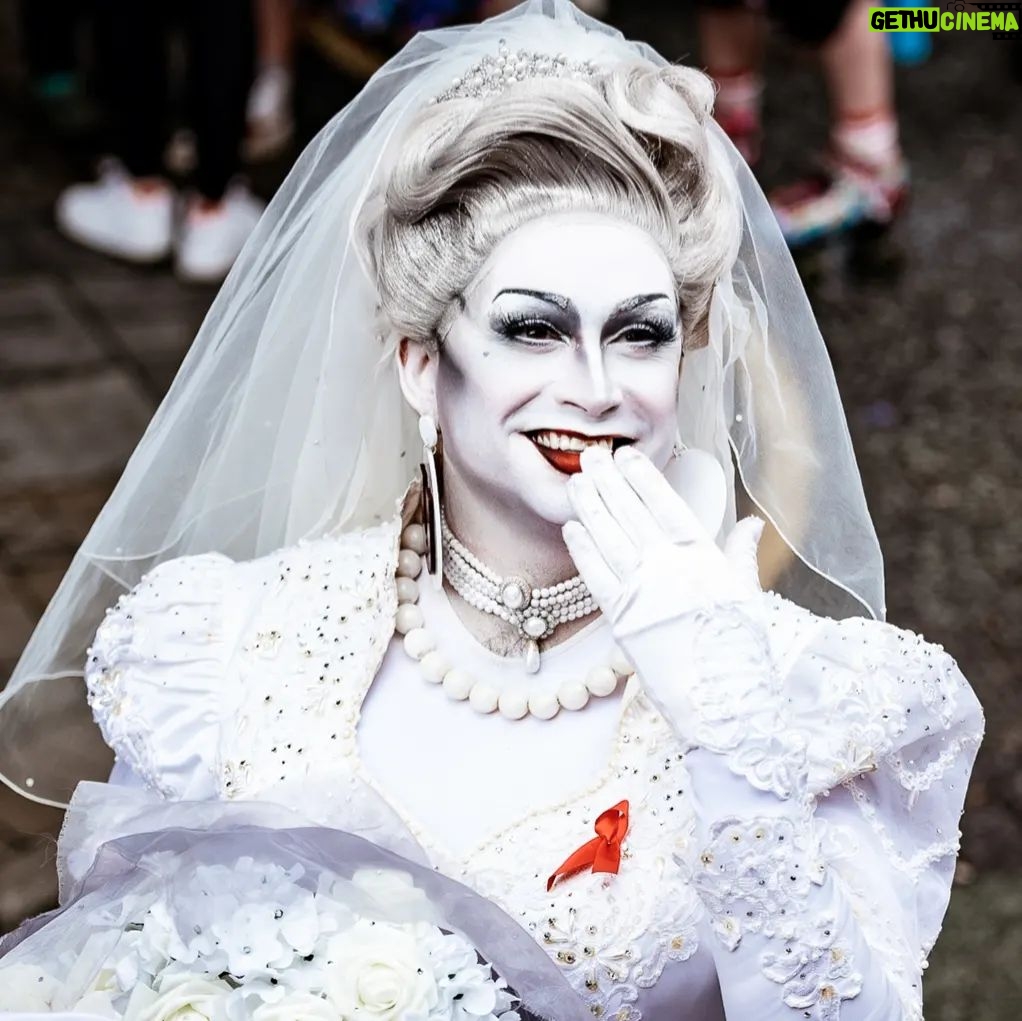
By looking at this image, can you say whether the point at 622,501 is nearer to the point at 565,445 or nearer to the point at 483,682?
the point at 565,445

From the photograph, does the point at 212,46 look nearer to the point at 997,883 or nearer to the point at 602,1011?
the point at 997,883

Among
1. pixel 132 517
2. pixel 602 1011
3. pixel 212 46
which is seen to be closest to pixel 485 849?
pixel 602 1011

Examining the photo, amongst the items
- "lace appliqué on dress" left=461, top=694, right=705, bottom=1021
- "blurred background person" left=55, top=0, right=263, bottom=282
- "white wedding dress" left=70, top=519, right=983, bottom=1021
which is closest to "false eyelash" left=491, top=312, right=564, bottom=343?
"white wedding dress" left=70, top=519, right=983, bottom=1021

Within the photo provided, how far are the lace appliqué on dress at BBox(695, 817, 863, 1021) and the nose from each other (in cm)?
47

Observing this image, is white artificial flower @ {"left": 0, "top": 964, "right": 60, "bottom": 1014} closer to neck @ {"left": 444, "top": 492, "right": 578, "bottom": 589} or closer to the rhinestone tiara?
neck @ {"left": 444, "top": 492, "right": 578, "bottom": 589}

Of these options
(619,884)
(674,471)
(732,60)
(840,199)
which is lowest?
(840,199)

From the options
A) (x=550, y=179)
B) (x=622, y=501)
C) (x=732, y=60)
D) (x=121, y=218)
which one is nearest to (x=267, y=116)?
(x=121, y=218)

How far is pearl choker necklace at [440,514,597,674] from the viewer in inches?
74.8

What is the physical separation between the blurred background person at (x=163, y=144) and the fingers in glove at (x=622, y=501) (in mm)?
3518

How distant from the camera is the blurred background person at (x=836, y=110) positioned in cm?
496

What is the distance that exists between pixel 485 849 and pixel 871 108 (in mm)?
3763

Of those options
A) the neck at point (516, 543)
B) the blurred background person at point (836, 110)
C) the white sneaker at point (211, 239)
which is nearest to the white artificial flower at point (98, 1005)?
the neck at point (516, 543)

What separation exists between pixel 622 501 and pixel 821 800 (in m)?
0.44

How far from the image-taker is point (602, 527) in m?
1.67
